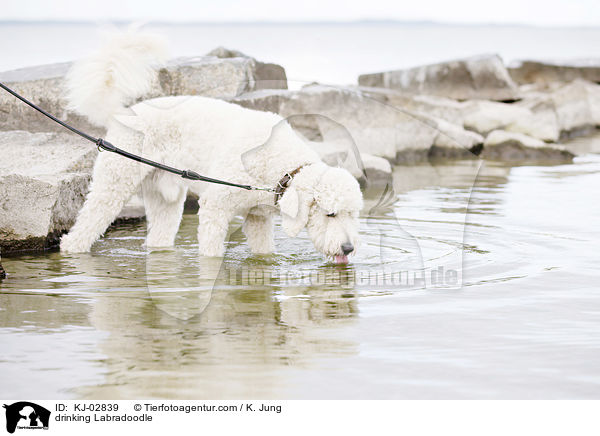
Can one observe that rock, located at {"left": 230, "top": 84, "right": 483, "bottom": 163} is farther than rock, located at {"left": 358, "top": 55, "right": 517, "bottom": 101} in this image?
No

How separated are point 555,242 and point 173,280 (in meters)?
3.50

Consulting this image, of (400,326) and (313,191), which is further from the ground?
(313,191)

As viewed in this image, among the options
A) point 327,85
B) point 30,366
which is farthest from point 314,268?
point 30,366

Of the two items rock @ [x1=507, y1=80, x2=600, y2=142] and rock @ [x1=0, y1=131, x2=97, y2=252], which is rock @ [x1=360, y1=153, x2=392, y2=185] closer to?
rock @ [x1=0, y1=131, x2=97, y2=252]

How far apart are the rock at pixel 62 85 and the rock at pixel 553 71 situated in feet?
58.8

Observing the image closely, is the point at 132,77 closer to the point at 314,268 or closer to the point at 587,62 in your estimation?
the point at 314,268

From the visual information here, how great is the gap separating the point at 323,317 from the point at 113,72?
10.5ft

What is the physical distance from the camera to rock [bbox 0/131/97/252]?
670cm

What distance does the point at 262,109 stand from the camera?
314 inches

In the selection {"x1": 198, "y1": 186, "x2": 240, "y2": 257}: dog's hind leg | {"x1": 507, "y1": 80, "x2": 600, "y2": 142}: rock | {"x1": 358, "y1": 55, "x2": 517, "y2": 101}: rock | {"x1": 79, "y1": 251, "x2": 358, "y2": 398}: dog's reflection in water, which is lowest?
{"x1": 79, "y1": 251, "x2": 358, "y2": 398}: dog's reflection in water

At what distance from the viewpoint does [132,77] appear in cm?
659

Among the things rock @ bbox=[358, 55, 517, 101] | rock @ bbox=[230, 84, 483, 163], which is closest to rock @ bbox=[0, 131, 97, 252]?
rock @ bbox=[230, 84, 483, 163]
